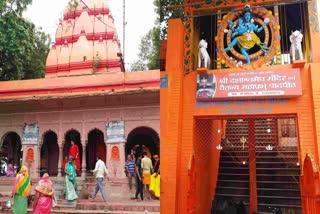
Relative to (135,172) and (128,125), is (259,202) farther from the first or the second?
(128,125)

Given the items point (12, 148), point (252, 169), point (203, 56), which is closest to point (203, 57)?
point (203, 56)

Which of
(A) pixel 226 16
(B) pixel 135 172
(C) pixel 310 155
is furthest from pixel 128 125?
(C) pixel 310 155

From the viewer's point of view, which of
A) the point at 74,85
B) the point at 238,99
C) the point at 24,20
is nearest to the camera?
the point at 238,99

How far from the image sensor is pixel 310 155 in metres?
5.90

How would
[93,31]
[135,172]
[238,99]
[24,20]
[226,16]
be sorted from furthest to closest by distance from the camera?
[93,31]
[24,20]
[135,172]
[226,16]
[238,99]

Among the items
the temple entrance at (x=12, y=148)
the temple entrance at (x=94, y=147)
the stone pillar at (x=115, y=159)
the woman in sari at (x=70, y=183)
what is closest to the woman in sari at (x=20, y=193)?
the woman in sari at (x=70, y=183)

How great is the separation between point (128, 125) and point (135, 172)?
1.80 m

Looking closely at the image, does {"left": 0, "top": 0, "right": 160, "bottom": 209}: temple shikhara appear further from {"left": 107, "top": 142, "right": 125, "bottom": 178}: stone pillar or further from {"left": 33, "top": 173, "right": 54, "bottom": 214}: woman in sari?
{"left": 33, "top": 173, "right": 54, "bottom": 214}: woman in sari

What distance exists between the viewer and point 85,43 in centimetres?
1295

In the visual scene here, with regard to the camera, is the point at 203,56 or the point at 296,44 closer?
the point at 296,44

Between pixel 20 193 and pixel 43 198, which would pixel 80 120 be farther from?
pixel 43 198

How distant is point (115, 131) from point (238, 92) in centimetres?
A: 447

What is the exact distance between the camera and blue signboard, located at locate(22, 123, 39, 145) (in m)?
10.5

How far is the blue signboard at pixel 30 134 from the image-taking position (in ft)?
34.3
